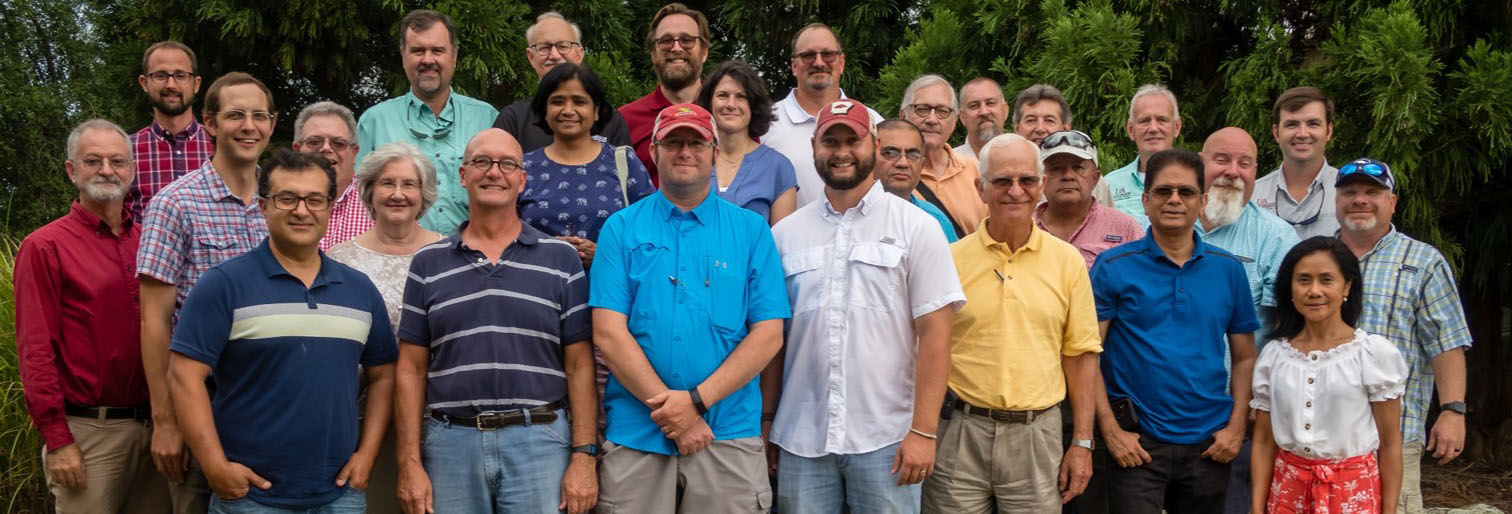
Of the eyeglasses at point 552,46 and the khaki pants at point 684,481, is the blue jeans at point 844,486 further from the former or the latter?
the eyeglasses at point 552,46

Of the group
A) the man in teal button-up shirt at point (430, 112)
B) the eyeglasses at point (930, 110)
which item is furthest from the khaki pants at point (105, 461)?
the eyeglasses at point (930, 110)

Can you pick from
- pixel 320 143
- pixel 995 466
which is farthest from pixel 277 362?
pixel 995 466

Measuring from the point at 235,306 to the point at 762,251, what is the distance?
1622mm

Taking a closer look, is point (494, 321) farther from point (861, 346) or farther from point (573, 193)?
point (861, 346)

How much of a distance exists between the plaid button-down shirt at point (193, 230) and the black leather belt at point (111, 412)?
0.63 meters

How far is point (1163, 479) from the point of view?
14.5 ft

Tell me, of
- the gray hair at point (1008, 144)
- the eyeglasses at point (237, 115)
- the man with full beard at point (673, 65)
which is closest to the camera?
the gray hair at point (1008, 144)

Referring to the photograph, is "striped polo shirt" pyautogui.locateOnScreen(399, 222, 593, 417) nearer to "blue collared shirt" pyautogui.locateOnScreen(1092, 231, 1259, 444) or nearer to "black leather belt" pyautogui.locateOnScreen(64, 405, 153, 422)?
"black leather belt" pyautogui.locateOnScreen(64, 405, 153, 422)

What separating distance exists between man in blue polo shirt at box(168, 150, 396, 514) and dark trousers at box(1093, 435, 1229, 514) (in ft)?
8.70

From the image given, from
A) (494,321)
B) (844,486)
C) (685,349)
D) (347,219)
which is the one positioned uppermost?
(347,219)

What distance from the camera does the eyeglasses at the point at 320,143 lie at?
4836mm

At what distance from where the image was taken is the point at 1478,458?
24.1ft

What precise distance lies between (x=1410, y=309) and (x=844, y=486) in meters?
2.42

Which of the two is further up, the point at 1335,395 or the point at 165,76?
the point at 165,76
